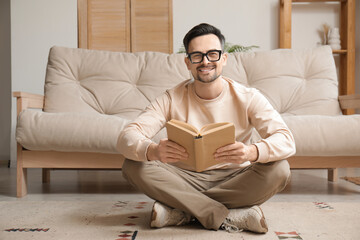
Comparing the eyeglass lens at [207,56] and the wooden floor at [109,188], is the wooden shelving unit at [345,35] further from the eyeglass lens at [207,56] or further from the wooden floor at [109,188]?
the eyeglass lens at [207,56]

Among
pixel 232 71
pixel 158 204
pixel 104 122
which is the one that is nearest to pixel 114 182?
pixel 104 122

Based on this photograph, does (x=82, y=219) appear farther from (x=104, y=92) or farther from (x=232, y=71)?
(x=232, y=71)

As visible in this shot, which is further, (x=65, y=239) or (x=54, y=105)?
(x=54, y=105)

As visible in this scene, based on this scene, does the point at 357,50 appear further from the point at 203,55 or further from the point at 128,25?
the point at 203,55

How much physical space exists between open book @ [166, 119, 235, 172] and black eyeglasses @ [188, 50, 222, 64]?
1.08 ft

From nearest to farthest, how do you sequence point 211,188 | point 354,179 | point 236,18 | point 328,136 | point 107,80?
point 211,188 < point 328,136 < point 107,80 < point 354,179 < point 236,18

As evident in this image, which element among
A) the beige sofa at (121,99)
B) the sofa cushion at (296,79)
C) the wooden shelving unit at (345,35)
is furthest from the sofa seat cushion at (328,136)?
the wooden shelving unit at (345,35)

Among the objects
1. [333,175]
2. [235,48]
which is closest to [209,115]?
[333,175]

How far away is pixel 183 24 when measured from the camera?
4.29 metres

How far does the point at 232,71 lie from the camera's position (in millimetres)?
2734

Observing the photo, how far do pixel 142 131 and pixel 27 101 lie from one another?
1.12 metres

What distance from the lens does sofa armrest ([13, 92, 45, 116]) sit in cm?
229

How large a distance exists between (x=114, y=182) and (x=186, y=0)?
7.43 ft

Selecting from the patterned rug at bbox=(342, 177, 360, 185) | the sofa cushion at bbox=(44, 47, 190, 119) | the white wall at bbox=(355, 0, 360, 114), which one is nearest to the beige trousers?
the sofa cushion at bbox=(44, 47, 190, 119)
